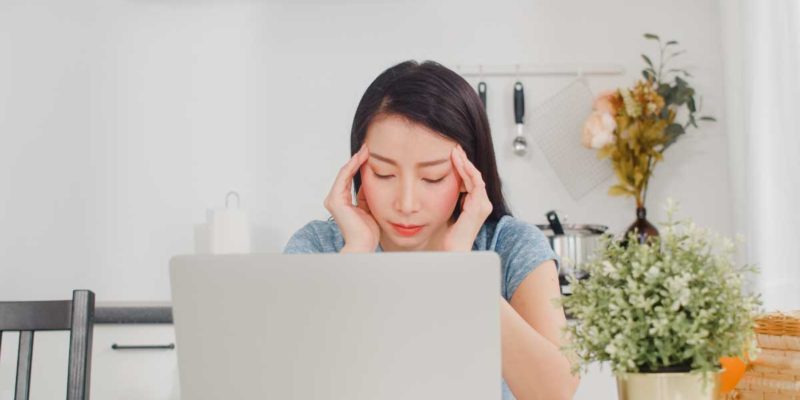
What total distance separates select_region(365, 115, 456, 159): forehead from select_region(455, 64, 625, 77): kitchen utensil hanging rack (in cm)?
147

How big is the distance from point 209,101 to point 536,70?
100 cm

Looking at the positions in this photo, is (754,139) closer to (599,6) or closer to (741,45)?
(741,45)

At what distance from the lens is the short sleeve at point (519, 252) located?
1.37 meters

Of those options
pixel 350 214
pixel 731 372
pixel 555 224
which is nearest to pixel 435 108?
pixel 350 214

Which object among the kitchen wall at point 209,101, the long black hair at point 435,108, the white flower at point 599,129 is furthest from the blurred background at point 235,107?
the long black hair at point 435,108

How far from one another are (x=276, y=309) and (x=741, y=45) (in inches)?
76.4

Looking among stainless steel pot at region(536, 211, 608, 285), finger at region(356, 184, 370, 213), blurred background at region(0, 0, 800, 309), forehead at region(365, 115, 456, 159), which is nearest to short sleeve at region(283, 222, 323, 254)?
finger at region(356, 184, 370, 213)

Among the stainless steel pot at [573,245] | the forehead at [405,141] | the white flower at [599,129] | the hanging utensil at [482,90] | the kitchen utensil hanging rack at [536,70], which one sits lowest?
the stainless steel pot at [573,245]

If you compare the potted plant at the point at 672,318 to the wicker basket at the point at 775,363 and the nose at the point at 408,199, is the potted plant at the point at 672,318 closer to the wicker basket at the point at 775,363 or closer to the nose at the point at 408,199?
the wicker basket at the point at 775,363

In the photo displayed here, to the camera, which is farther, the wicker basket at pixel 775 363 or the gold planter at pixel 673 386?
the wicker basket at pixel 775 363

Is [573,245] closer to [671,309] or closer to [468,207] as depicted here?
[468,207]

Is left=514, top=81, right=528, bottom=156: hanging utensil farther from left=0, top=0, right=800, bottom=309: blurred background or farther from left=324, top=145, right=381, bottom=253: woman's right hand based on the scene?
left=324, top=145, right=381, bottom=253: woman's right hand

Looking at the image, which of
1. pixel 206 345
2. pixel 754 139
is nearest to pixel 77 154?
pixel 754 139

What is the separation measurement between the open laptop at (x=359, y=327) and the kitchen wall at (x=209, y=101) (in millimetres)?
2009
